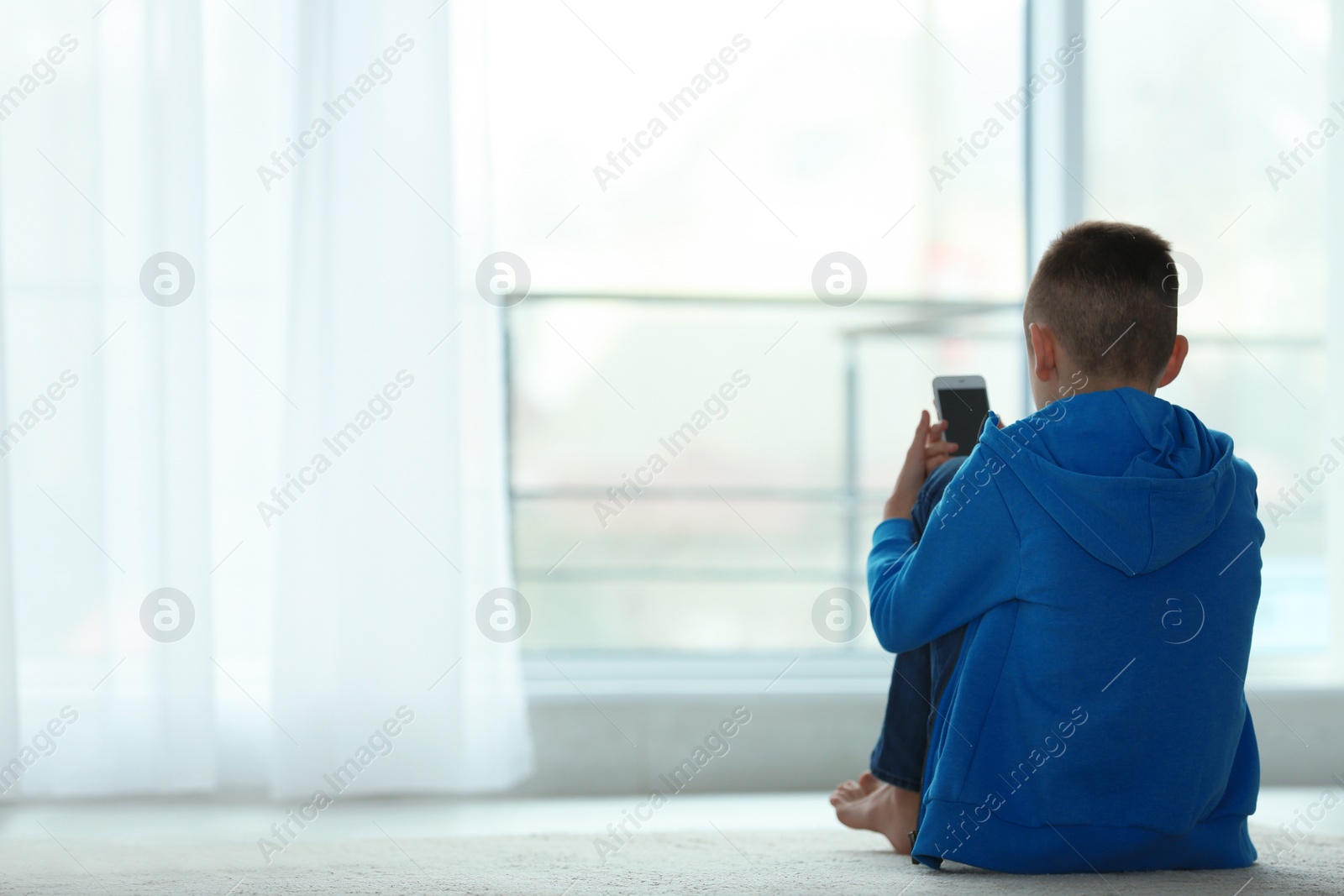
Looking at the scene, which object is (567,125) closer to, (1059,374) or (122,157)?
(122,157)

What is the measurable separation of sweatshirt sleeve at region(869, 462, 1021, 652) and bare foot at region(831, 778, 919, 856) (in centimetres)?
24

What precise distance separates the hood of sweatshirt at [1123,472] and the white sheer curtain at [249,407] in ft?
3.50

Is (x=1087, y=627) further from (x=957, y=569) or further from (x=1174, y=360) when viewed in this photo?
(x=1174, y=360)

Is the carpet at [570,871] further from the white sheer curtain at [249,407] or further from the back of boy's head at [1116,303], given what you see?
the back of boy's head at [1116,303]

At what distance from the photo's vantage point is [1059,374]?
3.26 feet

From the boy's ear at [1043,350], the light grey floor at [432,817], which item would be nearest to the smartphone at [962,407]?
the boy's ear at [1043,350]

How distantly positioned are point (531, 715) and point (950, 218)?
1.38 meters

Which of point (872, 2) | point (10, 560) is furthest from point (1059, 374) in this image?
point (10, 560)

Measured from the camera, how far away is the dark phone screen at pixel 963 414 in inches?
45.2

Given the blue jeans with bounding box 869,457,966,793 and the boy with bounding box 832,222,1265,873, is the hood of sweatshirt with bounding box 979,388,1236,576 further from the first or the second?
the blue jeans with bounding box 869,457,966,793

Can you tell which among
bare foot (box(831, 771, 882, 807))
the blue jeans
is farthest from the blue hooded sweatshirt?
bare foot (box(831, 771, 882, 807))

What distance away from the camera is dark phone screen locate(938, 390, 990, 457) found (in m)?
1.15

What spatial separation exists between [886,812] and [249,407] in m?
1.24

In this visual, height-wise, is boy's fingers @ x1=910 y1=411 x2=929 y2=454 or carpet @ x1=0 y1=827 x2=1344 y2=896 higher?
boy's fingers @ x1=910 y1=411 x2=929 y2=454
